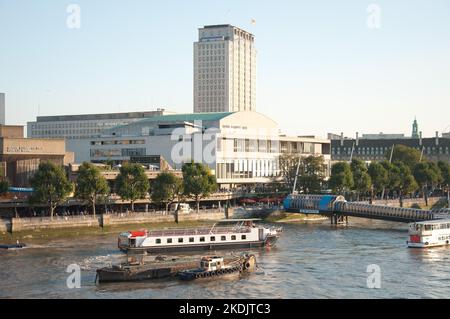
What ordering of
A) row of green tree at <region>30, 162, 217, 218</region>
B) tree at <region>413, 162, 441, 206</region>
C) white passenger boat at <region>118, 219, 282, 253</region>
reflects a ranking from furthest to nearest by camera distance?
tree at <region>413, 162, 441, 206</region> → row of green tree at <region>30, 162, 217, 218</region> → white passenger boat at <region>118, 219, 282, 253</region>

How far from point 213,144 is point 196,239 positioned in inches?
2475

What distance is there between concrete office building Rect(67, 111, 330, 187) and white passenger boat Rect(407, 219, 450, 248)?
6207 cm

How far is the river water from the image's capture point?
54531 mm

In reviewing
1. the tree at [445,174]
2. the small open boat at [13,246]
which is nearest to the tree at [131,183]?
the small open boat at [13,246]

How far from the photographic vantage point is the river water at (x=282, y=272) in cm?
5453

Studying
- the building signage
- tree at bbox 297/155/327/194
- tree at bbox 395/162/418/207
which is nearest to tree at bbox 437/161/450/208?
tree at bbox 395/162/418/207

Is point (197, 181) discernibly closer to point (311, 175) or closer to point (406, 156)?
point (311, 175)

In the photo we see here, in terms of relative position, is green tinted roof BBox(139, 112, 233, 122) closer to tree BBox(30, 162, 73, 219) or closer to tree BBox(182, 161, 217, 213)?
tree BBox(182, 161, 217, 213)

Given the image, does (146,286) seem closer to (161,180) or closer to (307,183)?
(161,180)

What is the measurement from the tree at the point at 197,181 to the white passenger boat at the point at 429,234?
39299mm

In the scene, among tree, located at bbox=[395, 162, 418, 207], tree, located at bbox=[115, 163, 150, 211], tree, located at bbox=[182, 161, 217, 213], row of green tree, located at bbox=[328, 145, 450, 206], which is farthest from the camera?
tree, located at bbox=[395, 162, 418, 207]

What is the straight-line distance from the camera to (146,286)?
58156 mm

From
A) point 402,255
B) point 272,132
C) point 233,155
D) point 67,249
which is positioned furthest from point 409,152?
point 67,249

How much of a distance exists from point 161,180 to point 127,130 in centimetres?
5619
